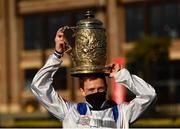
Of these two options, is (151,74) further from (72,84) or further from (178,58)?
(72,84)

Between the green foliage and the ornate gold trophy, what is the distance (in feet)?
109

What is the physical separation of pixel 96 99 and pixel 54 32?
44.2 m

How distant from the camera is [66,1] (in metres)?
49.9

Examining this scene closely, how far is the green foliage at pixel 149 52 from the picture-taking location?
3778 centimetres

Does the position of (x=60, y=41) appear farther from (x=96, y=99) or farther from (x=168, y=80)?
(x=168, y=80)

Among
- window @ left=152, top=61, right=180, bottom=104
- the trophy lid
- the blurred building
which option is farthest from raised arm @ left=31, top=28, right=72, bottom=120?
window @ left=152, top=61, right=180, bottom=104

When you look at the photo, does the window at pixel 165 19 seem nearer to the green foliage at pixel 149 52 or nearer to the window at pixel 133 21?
the window at pixel 133 21

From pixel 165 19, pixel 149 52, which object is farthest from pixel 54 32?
pixel 149 52

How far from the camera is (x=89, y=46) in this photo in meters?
4.30

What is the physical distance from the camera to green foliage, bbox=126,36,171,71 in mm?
37781

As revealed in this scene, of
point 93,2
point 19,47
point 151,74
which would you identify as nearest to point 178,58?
point 151,74

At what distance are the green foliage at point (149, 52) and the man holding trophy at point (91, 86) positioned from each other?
33365 millimetres

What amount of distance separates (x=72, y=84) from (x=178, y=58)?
8233mm

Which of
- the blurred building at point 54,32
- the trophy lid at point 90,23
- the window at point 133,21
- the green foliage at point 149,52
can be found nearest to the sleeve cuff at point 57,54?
the trophy lid at point 90,23
